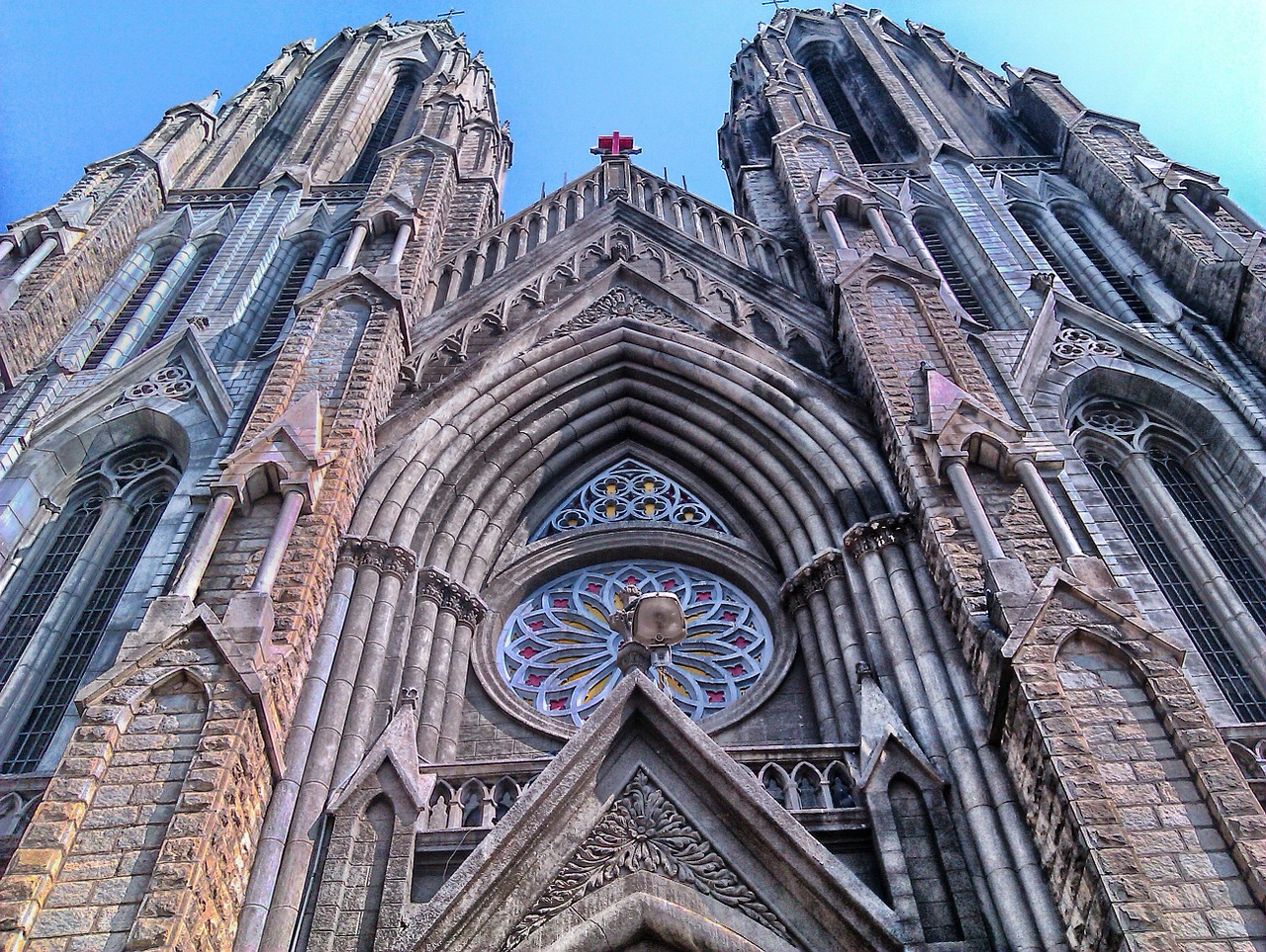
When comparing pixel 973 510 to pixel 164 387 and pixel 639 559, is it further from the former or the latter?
pixel 164 387

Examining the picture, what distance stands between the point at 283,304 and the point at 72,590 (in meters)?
6.90

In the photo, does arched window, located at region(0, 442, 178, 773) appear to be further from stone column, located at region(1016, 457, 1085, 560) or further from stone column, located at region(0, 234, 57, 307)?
stone column, located at region(1016, 457, 1085, 560)

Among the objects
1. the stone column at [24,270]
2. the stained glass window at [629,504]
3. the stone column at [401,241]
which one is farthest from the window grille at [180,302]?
the stained glass window at [629,504]

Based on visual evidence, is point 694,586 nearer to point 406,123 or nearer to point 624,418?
point 624,418

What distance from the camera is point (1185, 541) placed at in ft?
43.5

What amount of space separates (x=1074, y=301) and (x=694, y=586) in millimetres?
7592

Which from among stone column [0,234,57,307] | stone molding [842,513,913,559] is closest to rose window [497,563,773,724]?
stone molding [842,513,913,559]

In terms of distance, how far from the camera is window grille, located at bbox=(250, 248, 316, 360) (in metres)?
17.4

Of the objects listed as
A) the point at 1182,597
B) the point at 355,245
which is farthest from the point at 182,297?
the point at 1182,597

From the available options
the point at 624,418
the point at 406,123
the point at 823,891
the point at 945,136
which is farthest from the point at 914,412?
the point at 406,123

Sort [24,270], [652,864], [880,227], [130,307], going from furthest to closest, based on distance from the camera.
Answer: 1. [130,307]
2. [24,270]
3. [880,227]
4. [652,864]

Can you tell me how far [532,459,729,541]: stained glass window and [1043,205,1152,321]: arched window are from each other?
25.8 ft

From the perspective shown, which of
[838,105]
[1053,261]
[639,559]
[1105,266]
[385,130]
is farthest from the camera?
[838,105]

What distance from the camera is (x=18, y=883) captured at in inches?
294
